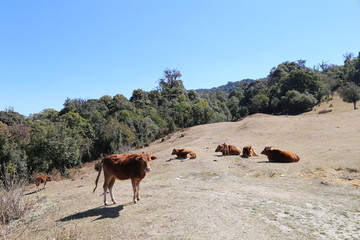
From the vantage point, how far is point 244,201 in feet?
29.4

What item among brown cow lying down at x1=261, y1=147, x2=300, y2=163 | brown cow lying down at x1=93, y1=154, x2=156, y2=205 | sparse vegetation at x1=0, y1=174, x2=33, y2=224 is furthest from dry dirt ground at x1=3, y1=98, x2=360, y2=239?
brown cow lying down at x1=93, y1=154, x2=156, y2=205

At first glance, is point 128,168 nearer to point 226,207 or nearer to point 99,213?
point 99,213

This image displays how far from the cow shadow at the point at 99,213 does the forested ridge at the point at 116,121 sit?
71.0 ft

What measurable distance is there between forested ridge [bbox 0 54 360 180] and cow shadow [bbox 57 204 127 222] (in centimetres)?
2163

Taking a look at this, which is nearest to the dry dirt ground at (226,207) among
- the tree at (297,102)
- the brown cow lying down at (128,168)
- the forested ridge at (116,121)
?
the brown cow lying down at (128,168)

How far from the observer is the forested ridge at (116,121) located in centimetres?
3347

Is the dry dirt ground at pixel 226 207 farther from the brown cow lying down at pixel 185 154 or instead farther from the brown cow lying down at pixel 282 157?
the brown cow lying down at pixel 185 154

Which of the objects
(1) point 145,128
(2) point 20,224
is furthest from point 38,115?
(2) point 20,224

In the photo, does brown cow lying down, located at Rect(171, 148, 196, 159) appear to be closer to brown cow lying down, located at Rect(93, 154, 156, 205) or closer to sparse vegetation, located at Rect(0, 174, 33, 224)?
brown cow lying down, located at Rect(93, 154, 156, 205)

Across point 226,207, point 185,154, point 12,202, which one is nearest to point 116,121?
point 185,154

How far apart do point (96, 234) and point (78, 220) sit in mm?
1545

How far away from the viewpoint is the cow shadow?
8113 mm

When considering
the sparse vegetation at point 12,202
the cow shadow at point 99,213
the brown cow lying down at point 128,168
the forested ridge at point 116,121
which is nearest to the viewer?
the cow shadow at point 99,213

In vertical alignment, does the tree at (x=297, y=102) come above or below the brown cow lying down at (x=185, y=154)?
above
